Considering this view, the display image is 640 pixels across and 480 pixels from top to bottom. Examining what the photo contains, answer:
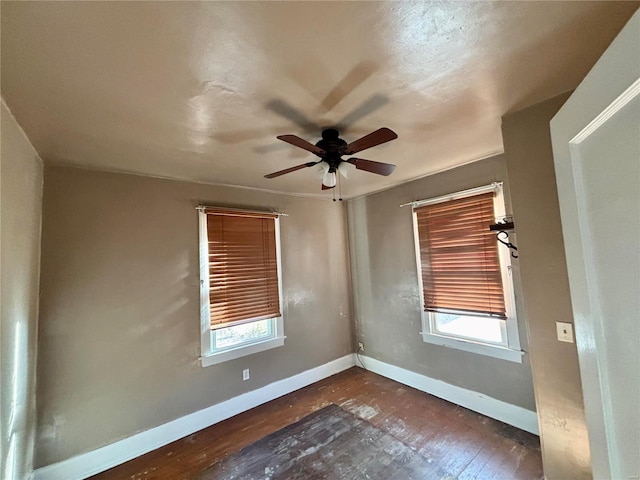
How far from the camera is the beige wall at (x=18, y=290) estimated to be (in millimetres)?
1425

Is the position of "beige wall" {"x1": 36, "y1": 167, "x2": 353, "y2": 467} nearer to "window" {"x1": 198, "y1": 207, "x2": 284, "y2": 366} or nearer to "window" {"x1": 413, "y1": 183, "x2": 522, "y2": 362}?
"window" {"x1": 198, "y1": 207, "x2": 284, "y2": 366}

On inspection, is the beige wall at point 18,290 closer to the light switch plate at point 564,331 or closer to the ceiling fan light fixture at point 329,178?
the ceiling fan light fixture at point 329,178

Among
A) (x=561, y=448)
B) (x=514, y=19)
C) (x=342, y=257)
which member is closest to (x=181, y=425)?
(x=342, y=257)

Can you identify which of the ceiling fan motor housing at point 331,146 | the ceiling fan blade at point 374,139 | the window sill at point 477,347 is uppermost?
the ceiling fan motor housing at point 331,146

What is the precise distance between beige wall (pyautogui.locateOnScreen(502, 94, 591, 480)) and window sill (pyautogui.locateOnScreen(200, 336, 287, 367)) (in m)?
2.40

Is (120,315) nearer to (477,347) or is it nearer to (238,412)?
(238,412)

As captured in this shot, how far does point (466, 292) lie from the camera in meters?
2.73

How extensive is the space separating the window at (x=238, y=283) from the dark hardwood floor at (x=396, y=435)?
25.5 inches

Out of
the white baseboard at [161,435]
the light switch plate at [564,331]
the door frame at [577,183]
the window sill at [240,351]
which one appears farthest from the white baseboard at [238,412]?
the door frame at [577,183]

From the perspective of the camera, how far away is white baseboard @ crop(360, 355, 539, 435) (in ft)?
7.72

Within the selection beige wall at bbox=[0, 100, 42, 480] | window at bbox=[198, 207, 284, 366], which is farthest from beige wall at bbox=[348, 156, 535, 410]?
beige wall at bbox=[0, 100, 42, 480]

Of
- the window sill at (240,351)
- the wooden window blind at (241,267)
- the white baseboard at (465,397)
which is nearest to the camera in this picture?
the white baseboard at (465,397)

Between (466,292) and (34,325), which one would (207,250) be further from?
(466,292)

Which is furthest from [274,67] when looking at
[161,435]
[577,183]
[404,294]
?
[161,435]
